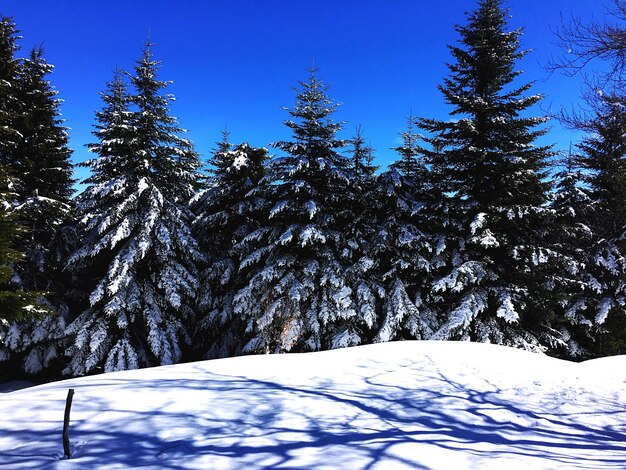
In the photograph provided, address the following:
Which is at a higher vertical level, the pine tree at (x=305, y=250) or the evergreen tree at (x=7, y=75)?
the evergreen tree at (x=7, y=75)

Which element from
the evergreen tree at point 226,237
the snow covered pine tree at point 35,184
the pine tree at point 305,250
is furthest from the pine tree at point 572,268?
the snow covered pine tree at point 35,184

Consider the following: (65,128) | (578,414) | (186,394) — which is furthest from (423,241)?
(65,128)

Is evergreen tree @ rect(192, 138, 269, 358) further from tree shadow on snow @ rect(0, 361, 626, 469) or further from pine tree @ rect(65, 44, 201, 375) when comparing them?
tree shadow on snow @ rect(0, 361, 626, 469)

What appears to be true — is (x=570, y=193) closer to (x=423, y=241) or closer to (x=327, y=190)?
(x=423, y=241)

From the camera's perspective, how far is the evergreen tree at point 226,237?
44.2ft

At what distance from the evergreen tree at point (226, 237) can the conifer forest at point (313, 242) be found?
99mm

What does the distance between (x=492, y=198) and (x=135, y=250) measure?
1307cm

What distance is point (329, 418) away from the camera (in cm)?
415

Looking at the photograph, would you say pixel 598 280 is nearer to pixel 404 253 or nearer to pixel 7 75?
pixel 404 253

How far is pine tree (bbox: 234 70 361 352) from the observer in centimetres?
1155

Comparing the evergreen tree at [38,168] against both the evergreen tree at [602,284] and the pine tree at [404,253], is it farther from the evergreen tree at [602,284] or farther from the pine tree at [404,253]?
the evergreen tree at [602,284]

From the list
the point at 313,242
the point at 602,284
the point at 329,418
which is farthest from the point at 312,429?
the point at 602,284

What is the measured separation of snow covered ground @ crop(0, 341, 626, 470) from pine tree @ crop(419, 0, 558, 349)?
399 cm

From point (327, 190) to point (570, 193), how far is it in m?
10.9
